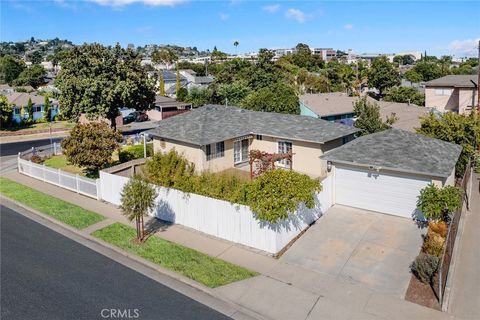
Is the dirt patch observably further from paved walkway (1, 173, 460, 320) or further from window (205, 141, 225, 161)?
window (205, 141, 225, 161)

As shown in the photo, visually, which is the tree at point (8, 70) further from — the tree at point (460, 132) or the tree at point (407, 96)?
the tree at point (460, 132)

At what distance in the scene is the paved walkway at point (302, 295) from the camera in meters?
10.8

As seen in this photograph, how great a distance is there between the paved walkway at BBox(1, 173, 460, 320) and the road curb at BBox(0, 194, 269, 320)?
25 centimetres

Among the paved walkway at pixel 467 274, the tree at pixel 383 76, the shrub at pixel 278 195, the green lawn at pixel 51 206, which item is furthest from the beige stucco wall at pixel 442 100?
the green lawn at pixel 51 206

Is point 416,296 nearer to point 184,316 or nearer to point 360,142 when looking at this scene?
point 184,316

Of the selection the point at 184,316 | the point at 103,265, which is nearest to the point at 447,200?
the point at 184,316

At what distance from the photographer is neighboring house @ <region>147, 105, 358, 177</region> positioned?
24188 millimetres

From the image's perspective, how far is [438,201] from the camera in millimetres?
15352

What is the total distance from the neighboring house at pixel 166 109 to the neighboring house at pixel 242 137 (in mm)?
26547

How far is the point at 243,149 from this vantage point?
2734cm

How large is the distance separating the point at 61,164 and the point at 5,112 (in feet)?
73.9

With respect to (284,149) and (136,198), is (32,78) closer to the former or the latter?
(284,149)

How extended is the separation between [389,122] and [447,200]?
15.4 metres

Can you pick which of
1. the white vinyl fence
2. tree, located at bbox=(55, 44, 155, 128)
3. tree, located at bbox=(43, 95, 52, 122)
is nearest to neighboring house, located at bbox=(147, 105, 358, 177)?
the white vinyl fence
